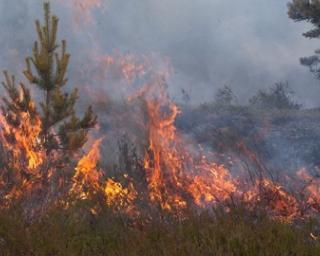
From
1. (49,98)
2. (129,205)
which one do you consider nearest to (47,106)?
(49,98)

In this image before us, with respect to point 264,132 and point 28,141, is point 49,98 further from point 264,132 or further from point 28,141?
point 264,132

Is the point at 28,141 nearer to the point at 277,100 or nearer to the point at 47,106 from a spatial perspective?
the point at 47,106

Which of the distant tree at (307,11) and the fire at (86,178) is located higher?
the distant tree at (307,11)

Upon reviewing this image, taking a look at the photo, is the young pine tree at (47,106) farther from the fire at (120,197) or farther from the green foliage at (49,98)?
the fire at (120,197)

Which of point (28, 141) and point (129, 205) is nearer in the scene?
point (129, 205)

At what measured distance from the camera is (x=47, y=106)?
28.5ft

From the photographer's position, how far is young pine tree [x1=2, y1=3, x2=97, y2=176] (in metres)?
8.51

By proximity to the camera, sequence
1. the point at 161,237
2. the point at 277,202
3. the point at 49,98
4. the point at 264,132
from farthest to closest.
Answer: the point at 264,132
the point at 49,98
the point at 277,202
the point at 161,237

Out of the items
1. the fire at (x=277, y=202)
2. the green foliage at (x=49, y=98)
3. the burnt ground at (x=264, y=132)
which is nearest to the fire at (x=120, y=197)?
the green foliage at (x=49, y=98)

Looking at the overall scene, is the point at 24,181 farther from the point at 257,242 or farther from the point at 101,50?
the point at 101,50

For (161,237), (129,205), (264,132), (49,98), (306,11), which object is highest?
(306,11)

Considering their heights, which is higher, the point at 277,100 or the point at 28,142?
the point at 277,100

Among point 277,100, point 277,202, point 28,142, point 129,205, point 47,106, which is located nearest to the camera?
point 277,202

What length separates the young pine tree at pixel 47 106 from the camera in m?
8.51
